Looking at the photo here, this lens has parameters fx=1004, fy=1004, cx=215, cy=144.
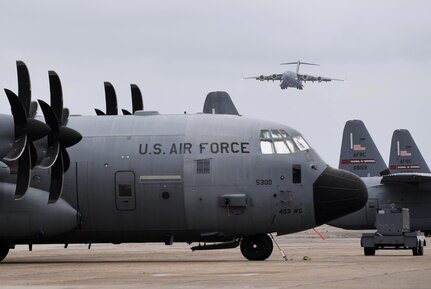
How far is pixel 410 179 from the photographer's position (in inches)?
2562

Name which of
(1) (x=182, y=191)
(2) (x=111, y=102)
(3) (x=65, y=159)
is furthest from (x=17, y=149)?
(2) (x=111, y=102)

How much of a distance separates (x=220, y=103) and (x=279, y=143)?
8.90 metres

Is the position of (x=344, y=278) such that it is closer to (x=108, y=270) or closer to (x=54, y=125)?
(x=108, y=270)

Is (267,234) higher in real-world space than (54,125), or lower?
lower

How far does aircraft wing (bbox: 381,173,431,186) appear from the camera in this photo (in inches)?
2542

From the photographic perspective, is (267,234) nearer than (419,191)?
Yes

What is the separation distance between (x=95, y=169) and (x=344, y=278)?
13.5 meters

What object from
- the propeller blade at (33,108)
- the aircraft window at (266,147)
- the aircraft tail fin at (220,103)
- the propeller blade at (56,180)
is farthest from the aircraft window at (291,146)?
the propeller blade at (33,108)

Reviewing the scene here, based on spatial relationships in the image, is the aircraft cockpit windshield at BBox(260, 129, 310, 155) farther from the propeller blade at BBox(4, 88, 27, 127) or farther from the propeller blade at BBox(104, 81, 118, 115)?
the propeller blade at BBox(4, 88, 27, 127)

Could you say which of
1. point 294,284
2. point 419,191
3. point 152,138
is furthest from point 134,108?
point 419,191

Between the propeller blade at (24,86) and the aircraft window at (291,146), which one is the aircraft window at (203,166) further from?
the propeller blade at (24,86)

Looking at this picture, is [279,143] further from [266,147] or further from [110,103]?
[110,103]

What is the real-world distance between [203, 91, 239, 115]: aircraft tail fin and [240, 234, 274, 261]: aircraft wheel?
942 centimetres

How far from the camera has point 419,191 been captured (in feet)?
218
